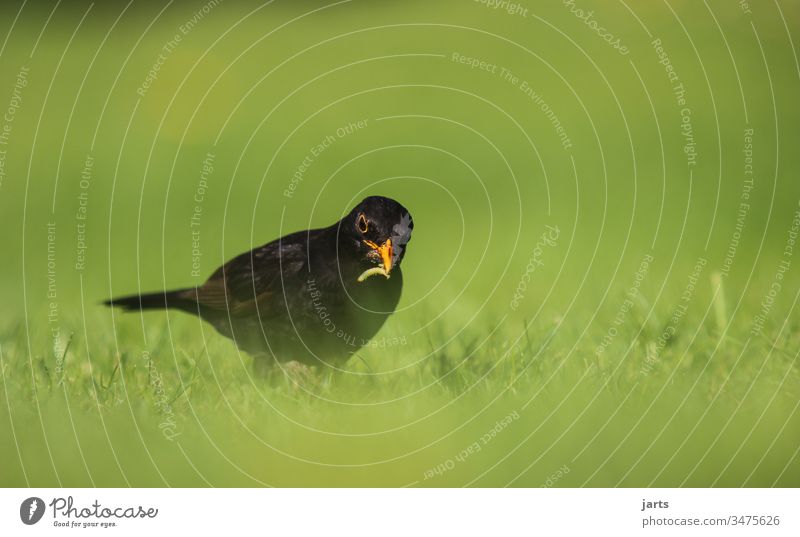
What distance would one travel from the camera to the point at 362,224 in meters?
2.31

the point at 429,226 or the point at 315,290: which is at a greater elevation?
the point at 429,226

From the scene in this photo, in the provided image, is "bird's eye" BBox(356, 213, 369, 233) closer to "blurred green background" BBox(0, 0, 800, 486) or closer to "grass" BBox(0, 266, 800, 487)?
"blurred green background" BBox(0, 0, 800, 486)

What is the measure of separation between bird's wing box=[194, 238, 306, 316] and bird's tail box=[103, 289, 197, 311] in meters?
0.06

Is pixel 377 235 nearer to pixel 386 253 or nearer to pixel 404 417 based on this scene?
pixel 386 253

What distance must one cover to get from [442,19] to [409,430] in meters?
1.20

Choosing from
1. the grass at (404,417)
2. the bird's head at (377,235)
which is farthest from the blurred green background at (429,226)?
the bird's head at (377,235)

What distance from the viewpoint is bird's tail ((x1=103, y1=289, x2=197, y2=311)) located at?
2531 millimetres

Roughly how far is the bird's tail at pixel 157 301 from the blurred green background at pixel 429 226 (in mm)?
34

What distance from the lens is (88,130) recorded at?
2633mm
